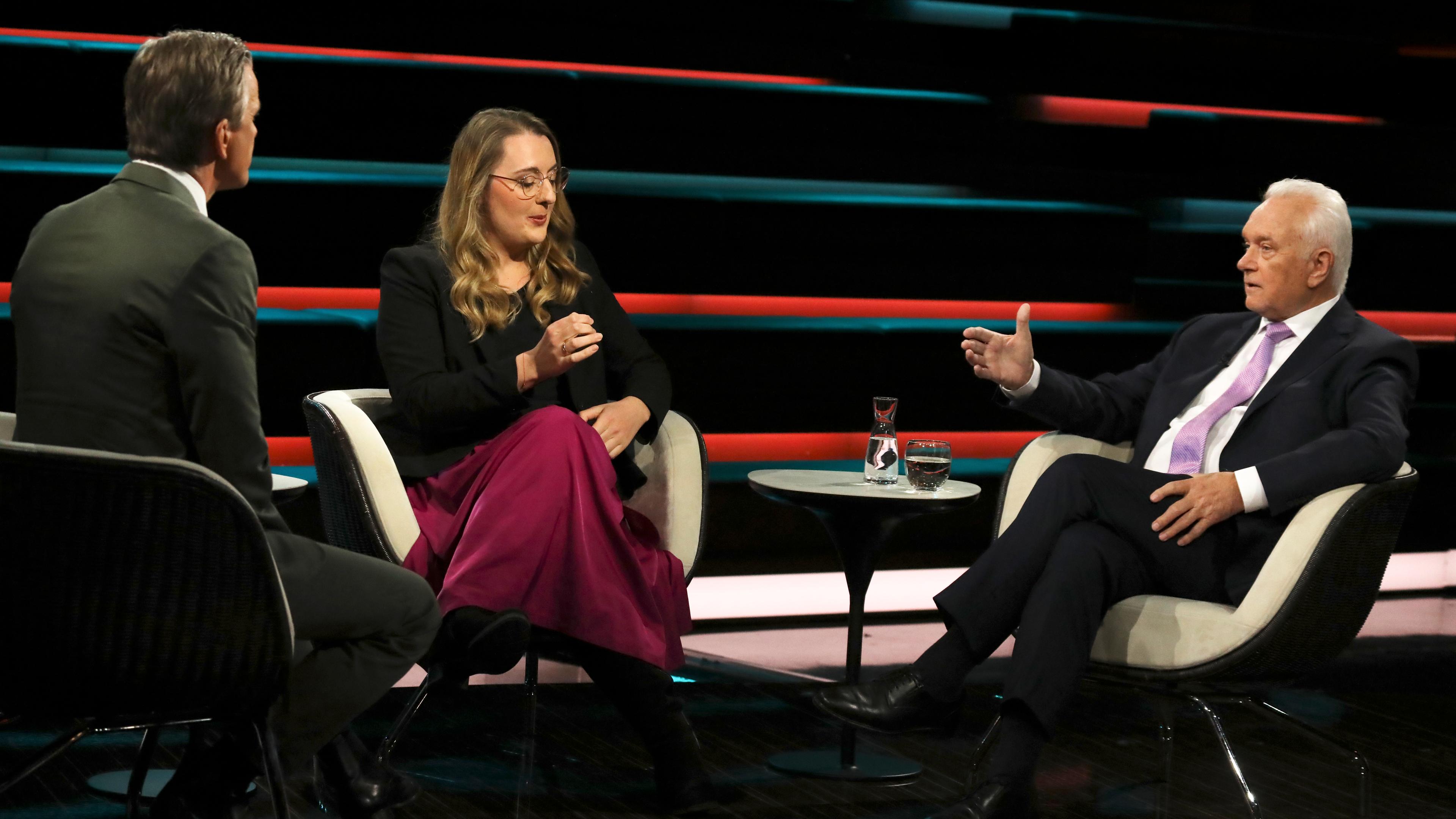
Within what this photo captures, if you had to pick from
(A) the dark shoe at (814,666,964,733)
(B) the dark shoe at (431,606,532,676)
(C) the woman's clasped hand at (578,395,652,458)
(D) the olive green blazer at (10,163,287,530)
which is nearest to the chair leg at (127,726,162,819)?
(B) the dark shoe at (431,606,532,676)

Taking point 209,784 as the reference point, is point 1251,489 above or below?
above

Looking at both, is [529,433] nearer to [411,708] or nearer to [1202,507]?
[411,708]

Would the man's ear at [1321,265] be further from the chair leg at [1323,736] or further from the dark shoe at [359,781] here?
the dark shoe at [359,781]

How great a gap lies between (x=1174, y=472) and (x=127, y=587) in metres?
2.10

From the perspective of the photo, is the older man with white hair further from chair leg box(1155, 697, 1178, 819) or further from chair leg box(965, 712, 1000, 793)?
chair leg box(1155, 697, 1178, 819)

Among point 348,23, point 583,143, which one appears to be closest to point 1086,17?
point 583,143

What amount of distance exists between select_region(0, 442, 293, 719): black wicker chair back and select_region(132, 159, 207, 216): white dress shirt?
Answer: 41 centimetres

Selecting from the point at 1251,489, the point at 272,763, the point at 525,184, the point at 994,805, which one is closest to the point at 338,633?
the point at 272,763

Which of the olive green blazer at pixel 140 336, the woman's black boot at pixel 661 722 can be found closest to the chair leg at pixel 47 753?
the olive green blazer at pixel 140 336

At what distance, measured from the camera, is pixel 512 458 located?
108 inches

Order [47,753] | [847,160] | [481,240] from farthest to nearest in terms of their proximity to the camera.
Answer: [847,160] → [481,240] → [47,753]

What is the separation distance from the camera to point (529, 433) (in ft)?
9.11

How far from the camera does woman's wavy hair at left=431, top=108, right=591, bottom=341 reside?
A: 122 inches

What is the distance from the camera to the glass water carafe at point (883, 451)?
3.18 metres
